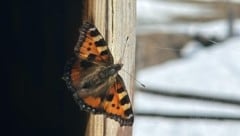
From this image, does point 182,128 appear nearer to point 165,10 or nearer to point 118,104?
point 118,104

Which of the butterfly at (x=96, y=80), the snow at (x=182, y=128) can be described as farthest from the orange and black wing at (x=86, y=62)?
the snow at (x=182, y=128)

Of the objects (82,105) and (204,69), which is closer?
(82,105)

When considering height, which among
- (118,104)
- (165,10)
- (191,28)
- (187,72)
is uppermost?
(118,104)

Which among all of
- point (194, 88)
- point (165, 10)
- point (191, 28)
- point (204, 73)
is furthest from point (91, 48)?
point (165, 10)

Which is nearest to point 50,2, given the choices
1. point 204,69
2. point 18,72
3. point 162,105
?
point 18,72

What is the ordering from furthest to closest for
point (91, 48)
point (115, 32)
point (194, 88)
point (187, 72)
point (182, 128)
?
point (187, 72) < point (194, 88) < point (182, 128) < point (115, 32) < point (91, 48)

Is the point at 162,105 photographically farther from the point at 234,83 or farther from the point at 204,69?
the point at 204,69

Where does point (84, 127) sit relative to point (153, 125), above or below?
above
